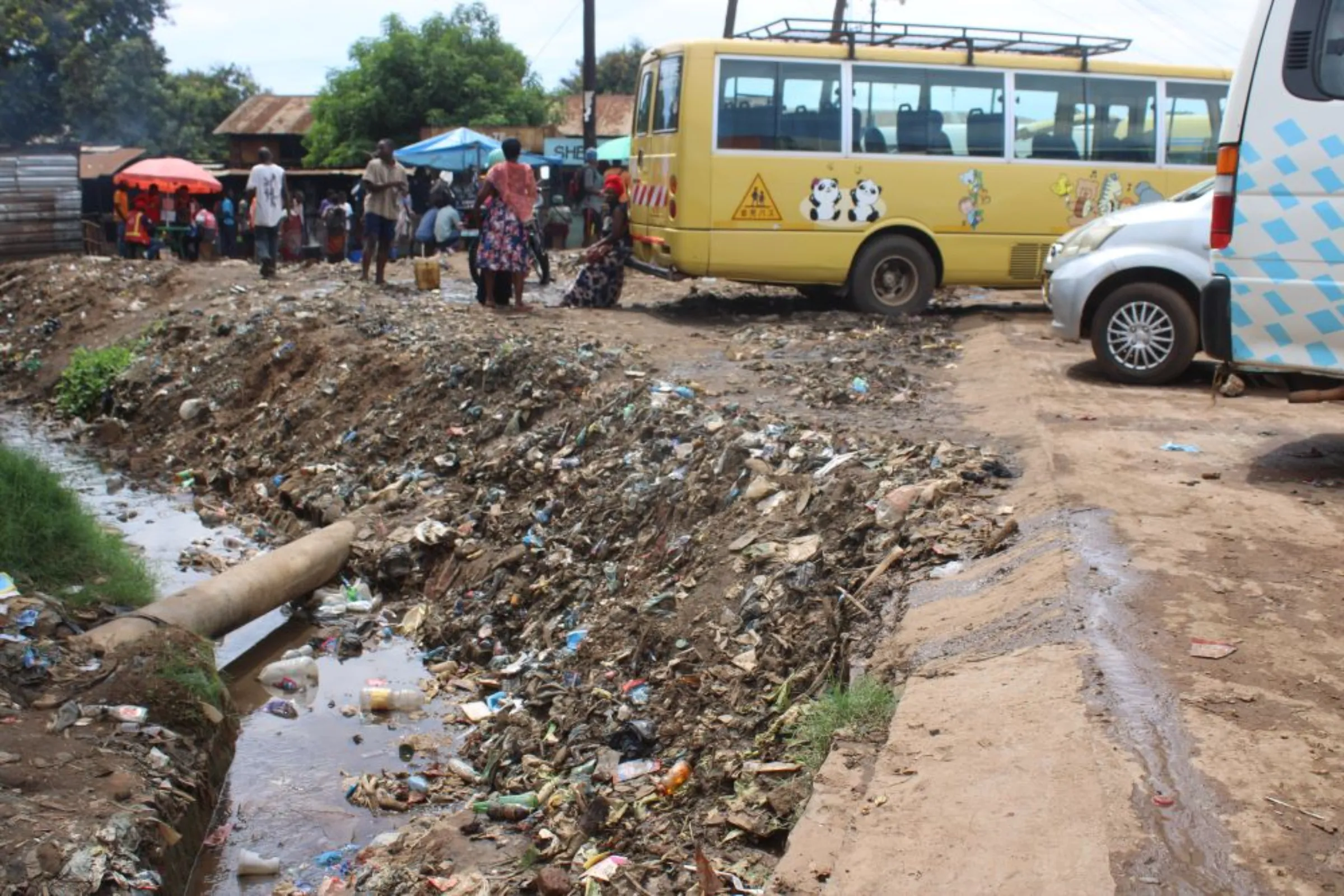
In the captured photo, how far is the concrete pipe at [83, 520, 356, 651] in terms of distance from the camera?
19.1 ft

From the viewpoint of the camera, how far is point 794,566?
5.15 m

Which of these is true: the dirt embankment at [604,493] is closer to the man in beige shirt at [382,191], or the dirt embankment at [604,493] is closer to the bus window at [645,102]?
the man in beige shirt at [382,191]

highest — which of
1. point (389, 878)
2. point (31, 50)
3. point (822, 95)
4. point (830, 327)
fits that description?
point (31, 50)

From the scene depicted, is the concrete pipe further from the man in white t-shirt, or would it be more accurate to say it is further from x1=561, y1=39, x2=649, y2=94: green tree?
x1=561, y1=39, x2=649, y2=94: green tree

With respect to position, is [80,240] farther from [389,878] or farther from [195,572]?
[389,878]

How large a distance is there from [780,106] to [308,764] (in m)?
7.21

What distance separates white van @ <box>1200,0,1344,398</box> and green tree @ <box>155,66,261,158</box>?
32937mm

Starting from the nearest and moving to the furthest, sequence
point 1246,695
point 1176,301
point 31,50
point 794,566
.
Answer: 1. point 1246,695
2. point 794,566
3. point 1176,301
4. point 31,50

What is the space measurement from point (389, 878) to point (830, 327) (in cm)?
732

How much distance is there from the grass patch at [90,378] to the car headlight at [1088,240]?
9.31 m

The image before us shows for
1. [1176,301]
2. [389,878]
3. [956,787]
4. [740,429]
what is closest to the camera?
[956,787]

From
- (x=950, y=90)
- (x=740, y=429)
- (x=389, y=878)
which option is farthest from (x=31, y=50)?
(x=389, y=878)

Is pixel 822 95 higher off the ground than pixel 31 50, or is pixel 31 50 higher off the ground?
pixel 31 50

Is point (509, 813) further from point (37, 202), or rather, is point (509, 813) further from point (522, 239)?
point (37, 202)
